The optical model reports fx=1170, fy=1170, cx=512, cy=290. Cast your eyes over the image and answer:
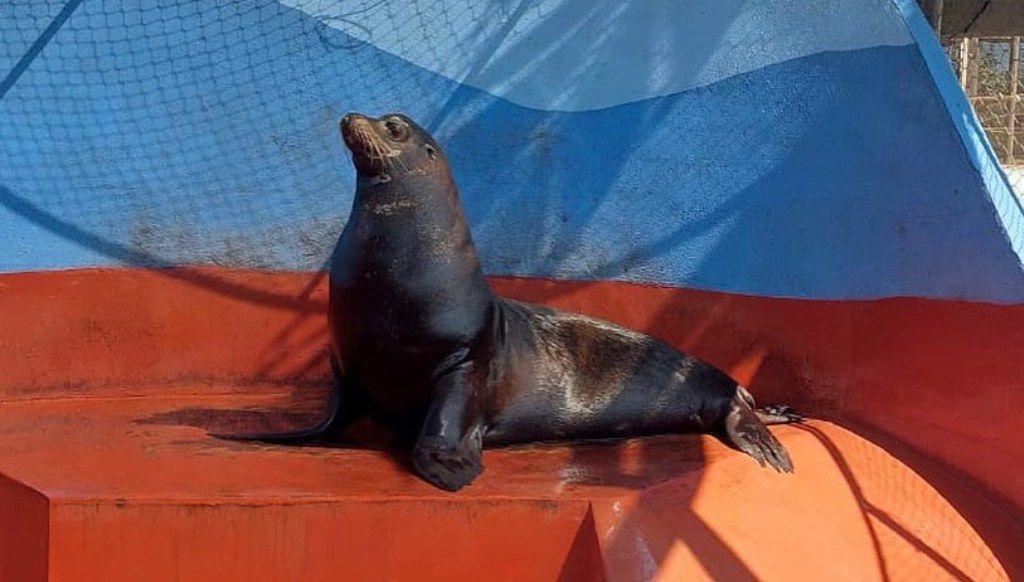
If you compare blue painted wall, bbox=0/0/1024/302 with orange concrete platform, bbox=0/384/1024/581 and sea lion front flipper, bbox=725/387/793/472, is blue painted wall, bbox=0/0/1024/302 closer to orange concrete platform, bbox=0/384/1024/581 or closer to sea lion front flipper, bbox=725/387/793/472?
sea lion front flipper, bbox=725/387/793/472

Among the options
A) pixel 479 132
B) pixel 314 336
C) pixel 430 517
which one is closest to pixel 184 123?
pixel 314 336

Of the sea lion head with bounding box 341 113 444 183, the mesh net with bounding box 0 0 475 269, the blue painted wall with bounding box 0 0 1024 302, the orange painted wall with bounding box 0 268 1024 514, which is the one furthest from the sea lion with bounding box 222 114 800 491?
the mesh net with bounding box 0 0 475 269

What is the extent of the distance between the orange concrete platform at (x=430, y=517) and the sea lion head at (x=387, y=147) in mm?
751

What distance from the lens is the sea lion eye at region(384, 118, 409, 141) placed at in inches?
123

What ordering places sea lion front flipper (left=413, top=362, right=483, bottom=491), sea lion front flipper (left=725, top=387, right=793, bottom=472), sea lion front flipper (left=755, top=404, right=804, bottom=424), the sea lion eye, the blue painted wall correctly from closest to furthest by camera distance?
sea lion front flipper (left=413, top=362, right=483, bottom=491), the sea lion eye, sea lion front flipper (left=725, top=387, right=793, bottom=472), sea lion front flipper (left=755, top=404, right=804, bottom=424), the blue painted wall

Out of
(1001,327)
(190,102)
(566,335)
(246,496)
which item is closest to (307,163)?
(190,102)

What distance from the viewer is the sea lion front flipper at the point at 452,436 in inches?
110

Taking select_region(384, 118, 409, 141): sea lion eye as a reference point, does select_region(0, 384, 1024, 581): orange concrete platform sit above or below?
below

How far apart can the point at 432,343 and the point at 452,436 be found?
27 centimetres

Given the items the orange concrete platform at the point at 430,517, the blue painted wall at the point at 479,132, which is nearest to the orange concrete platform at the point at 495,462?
the orange concrete platform at the point at 430,517

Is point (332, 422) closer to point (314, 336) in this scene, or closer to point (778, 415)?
point (314, 336)

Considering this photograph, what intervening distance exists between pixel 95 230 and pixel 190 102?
569 millimetres

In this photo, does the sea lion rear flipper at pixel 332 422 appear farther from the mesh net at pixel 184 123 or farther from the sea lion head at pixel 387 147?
the mesh net at pixel 184 123

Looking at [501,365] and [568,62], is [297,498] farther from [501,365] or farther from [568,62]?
[568,62]
